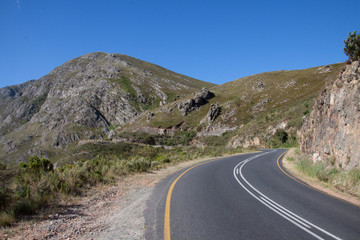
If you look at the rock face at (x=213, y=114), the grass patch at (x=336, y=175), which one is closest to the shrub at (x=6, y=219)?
the grass patch at (x=336, y=175)

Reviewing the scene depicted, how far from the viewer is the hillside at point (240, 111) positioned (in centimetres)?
5956

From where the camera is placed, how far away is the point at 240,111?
260 feet

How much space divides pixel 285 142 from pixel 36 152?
113 metres

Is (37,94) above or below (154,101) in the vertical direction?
above

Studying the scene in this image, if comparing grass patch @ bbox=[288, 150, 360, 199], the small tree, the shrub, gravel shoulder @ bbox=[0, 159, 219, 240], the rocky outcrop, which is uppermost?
the rocky outcrop

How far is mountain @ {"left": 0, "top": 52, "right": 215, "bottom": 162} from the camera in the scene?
118 metres

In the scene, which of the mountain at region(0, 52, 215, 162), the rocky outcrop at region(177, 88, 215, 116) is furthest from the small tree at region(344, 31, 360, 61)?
the mountain at region(0, 52, 215, 162)

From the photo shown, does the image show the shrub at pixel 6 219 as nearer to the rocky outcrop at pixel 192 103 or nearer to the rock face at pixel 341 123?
the rock face at pixel 341 123

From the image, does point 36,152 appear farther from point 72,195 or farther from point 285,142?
point 72,195

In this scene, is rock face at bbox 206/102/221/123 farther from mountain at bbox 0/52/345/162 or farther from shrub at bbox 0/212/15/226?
shrub at bbox 0/212/15/226

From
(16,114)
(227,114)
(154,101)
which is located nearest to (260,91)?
(227,114)

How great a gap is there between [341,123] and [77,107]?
486ft

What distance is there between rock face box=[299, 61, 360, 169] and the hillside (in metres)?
34.0

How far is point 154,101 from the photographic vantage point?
155m
